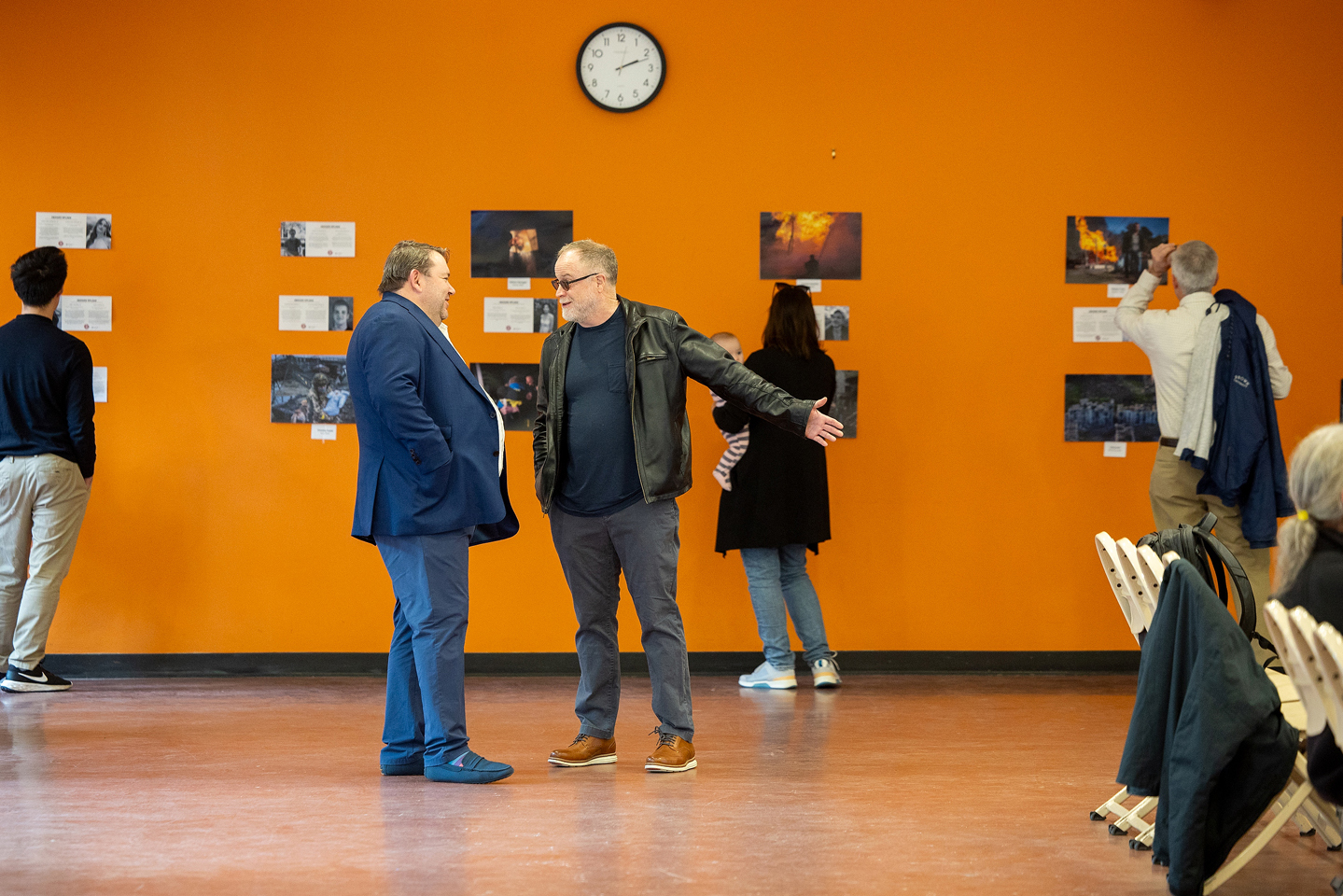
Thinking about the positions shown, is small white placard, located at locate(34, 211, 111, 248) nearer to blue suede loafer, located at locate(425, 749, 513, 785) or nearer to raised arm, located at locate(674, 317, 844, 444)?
raised arm, located at locate(674, 317, 844, 444)

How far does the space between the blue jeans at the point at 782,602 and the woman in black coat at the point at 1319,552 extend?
3129 millimetres

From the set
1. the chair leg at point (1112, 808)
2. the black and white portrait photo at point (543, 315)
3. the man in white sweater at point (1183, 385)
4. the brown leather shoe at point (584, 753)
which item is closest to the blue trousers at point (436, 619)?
the brown leather shoe at point (584, 753)

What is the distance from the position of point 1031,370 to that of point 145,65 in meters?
4.68

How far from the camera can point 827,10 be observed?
19.6 feet

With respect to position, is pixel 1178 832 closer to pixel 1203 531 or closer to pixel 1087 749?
pixel 1203 531

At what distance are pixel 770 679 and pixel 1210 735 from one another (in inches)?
122

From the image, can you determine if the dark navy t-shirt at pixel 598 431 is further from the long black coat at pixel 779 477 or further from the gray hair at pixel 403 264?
the long black coat at pixel 779 477

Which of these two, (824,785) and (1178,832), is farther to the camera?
(824,785)

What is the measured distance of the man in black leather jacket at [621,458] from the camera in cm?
389

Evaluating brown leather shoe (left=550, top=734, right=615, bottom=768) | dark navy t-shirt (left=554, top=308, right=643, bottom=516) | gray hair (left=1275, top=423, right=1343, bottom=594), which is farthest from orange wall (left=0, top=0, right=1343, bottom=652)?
gray hair (left=1275, top=423, right=1343, bottom=594)

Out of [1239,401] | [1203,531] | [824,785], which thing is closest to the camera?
[1203,531]

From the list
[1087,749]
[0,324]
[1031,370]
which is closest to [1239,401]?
[1031,370]

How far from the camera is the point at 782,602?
18.4ft

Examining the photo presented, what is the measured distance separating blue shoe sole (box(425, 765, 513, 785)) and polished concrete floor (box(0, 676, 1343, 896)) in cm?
4
